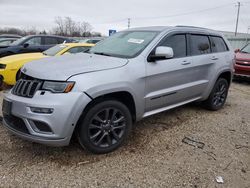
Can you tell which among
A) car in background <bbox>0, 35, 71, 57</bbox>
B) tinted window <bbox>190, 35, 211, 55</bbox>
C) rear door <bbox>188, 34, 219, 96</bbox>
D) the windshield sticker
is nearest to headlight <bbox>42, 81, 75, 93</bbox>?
the windshield sticker

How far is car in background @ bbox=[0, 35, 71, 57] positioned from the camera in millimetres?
7660

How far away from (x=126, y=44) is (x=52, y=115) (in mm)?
1772

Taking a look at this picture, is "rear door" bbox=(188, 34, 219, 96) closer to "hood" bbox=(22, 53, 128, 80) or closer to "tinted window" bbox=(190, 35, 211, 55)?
"tinted window" bbox=(190, 35, 211, 55)

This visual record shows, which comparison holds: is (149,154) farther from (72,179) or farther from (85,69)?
(85,69)

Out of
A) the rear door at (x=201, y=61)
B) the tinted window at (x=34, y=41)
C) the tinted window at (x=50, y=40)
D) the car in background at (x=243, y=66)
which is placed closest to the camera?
the rear door at (x=201, y=61)

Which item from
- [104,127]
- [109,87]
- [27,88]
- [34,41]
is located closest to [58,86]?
[27,88]

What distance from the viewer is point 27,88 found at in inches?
107

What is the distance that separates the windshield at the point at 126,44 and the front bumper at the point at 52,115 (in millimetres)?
1140

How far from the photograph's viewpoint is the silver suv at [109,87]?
8.43ft

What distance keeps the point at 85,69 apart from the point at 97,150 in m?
1.07

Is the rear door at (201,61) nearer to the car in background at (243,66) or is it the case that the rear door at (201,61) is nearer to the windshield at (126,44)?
the windshield at (126,44)

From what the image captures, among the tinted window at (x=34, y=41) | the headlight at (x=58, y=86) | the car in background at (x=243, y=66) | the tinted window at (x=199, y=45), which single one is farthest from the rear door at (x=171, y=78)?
the tinted window at (x=34, y=41)

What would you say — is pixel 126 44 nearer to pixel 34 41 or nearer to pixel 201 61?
pixel 201 61

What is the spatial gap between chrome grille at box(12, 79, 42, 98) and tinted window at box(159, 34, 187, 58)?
2069 millimetres
